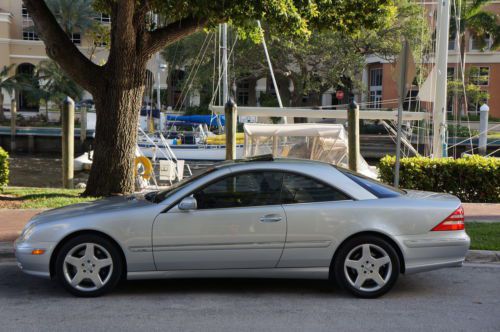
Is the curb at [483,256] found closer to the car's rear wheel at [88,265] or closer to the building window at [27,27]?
the car's rear wheel at [88,265]

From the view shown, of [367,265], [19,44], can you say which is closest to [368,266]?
[367,265]

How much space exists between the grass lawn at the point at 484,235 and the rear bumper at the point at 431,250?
2.14 meters

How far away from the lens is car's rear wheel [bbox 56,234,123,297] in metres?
5.86

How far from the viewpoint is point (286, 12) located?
10258 millimetres

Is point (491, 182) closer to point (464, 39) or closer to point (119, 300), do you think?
point (119, 300)

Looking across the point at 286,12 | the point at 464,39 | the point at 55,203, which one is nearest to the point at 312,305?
the point at 286,12

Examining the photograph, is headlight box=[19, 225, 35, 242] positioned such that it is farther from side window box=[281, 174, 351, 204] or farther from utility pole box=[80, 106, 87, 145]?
utility pole box=[80, 106, 87, 145]

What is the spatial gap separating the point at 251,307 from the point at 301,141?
11.1 meters

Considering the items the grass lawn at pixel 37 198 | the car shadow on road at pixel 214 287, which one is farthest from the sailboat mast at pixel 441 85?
the car shadow on road at pixel 214 287

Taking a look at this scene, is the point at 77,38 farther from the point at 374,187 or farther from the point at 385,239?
the point at 385,239

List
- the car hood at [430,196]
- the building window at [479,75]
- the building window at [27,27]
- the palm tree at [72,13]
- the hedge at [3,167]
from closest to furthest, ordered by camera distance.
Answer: the car hood at [430,196] < the hedge at [3,167] < the building window at [479,75] < the palm tree at [72,13] < the building window at [27,27]

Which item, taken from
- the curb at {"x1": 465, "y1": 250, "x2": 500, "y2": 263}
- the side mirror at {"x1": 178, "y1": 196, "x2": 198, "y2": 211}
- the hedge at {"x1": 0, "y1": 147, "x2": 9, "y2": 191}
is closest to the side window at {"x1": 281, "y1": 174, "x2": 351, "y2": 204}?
the side mirror at {"x1": 178, "y1": 196, "x2": 198, "y2": 211}

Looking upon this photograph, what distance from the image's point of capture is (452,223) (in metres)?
6.04

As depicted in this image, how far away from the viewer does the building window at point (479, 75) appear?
140 feet
